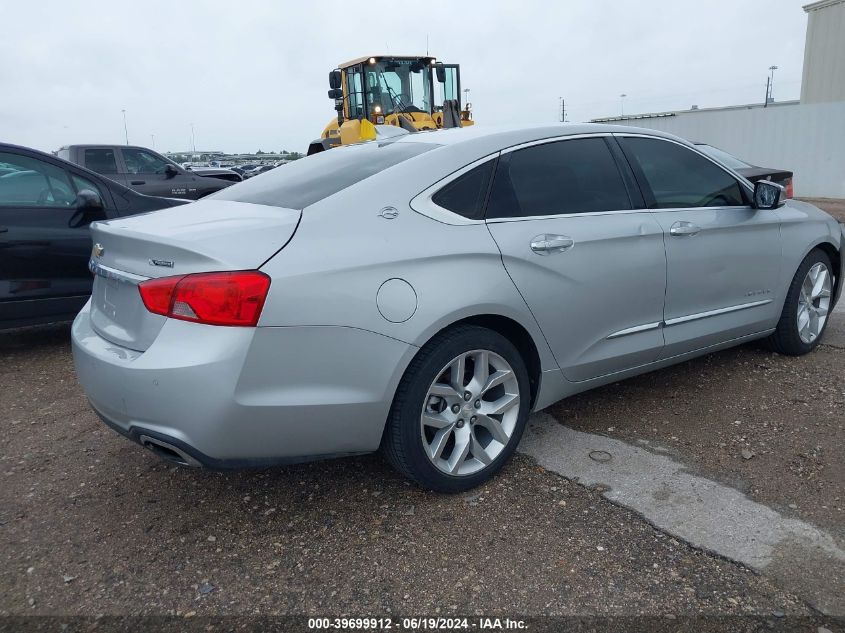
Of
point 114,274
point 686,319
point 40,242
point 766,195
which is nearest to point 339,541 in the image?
point 114,274

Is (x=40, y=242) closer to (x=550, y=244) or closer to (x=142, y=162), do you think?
(x=550, y=244)

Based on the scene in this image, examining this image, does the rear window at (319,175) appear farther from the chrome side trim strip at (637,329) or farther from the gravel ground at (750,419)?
the gravel ground at (750,419)

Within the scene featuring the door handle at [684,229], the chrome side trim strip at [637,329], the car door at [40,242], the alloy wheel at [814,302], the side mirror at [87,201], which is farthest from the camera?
the side mirror at [87,201]

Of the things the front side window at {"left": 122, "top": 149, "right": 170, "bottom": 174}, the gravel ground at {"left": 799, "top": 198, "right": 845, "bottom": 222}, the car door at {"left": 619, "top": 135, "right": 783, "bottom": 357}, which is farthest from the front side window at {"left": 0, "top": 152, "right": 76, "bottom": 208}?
the gravel ground at {"left": 799, "top": 198, "right": 845, "bottom": 222}

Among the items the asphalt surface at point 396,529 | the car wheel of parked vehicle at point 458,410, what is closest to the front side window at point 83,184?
the asphalt surface at point 396,529

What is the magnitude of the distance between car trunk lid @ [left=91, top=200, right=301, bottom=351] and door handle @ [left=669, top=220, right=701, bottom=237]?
207 centimetres

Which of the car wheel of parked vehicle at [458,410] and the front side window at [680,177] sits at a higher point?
the front side window at [680,177]

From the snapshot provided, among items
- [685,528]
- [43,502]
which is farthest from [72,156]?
[685,528]

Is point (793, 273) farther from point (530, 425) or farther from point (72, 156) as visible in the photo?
point (72, 156)

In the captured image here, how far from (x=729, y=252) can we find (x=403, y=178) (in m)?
2.13

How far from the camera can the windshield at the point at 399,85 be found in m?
14.5

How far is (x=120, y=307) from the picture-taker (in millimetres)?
2828

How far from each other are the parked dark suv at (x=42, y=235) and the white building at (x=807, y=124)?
18.8 meters

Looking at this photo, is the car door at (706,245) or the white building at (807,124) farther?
the white building at (807,124)
